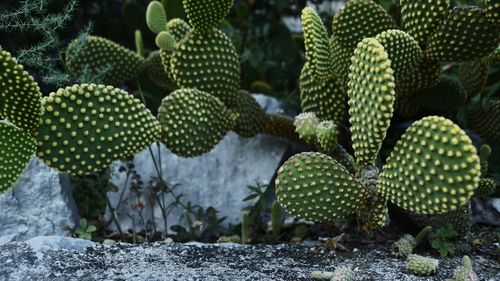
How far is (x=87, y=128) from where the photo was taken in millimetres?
2336

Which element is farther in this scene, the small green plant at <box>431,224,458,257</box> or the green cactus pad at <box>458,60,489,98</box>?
the green cactus pad at <box>458,60,489,98</box>

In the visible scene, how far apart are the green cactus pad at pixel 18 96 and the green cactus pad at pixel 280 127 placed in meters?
1.08

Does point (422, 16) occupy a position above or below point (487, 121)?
above

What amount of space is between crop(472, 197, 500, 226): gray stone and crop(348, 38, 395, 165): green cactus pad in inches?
29.8

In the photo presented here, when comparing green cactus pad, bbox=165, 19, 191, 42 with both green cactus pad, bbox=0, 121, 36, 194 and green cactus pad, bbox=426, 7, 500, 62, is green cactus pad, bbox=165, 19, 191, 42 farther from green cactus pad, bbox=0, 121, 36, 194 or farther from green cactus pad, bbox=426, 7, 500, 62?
green cactus pad, bbox=426, 7, 500, 62

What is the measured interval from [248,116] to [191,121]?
0.40 meters

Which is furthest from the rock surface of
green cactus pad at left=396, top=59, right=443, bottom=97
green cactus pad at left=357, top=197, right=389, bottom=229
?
green cactus pad at left=396, top=59, right=443, bottom=97

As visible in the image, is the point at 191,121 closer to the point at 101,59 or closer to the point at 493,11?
the point at 101,59

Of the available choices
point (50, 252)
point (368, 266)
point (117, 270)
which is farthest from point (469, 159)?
point (50, 252)

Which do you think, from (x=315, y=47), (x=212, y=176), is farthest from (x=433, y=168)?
(x=212, y=176)

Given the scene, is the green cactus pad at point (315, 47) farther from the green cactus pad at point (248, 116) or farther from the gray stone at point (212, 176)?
the gray stone at point (212, 176)

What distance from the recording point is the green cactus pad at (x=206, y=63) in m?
2.78

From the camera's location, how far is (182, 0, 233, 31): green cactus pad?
2.71 meters

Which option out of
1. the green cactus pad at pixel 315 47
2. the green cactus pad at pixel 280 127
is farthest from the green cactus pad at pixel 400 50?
the green cactus pad at pixel 280 127
